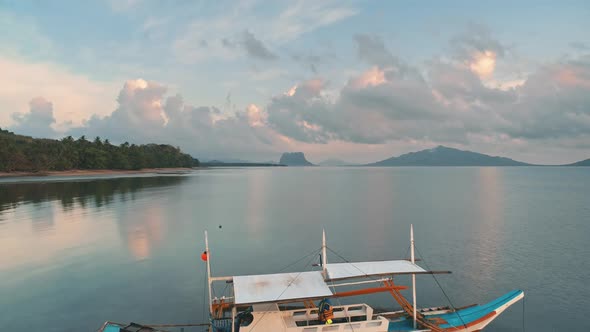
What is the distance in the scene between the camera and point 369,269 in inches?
625

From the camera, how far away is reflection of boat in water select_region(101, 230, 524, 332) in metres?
14.0

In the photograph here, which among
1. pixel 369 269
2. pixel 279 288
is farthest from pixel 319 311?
pixel 369 269

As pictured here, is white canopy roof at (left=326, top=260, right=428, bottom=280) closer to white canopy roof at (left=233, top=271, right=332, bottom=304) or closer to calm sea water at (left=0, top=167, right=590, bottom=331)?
white canopy roof at (left=233, top=271, right=332, bottom=304)

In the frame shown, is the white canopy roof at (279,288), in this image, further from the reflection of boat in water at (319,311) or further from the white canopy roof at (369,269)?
the white canopy roof at (369,269)

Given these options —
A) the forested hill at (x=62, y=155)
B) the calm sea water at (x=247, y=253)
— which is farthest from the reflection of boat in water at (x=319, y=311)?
the forested hill at (x=62, y=155)

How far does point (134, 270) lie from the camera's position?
89.1ft

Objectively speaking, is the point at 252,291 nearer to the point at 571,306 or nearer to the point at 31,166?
the point at 571,306

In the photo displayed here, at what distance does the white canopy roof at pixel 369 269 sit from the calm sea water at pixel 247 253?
178 inches

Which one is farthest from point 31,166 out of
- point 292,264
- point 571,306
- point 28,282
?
point 571,306

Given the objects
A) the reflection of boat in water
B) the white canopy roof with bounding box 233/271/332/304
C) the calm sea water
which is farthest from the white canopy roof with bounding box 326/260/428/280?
the calm sea water

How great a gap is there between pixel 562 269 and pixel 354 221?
23.9 m

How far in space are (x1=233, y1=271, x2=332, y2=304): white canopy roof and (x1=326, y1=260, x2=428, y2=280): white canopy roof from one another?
715mm

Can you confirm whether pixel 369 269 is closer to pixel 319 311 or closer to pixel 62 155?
pixel 319 311

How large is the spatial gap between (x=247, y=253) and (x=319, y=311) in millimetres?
17561
